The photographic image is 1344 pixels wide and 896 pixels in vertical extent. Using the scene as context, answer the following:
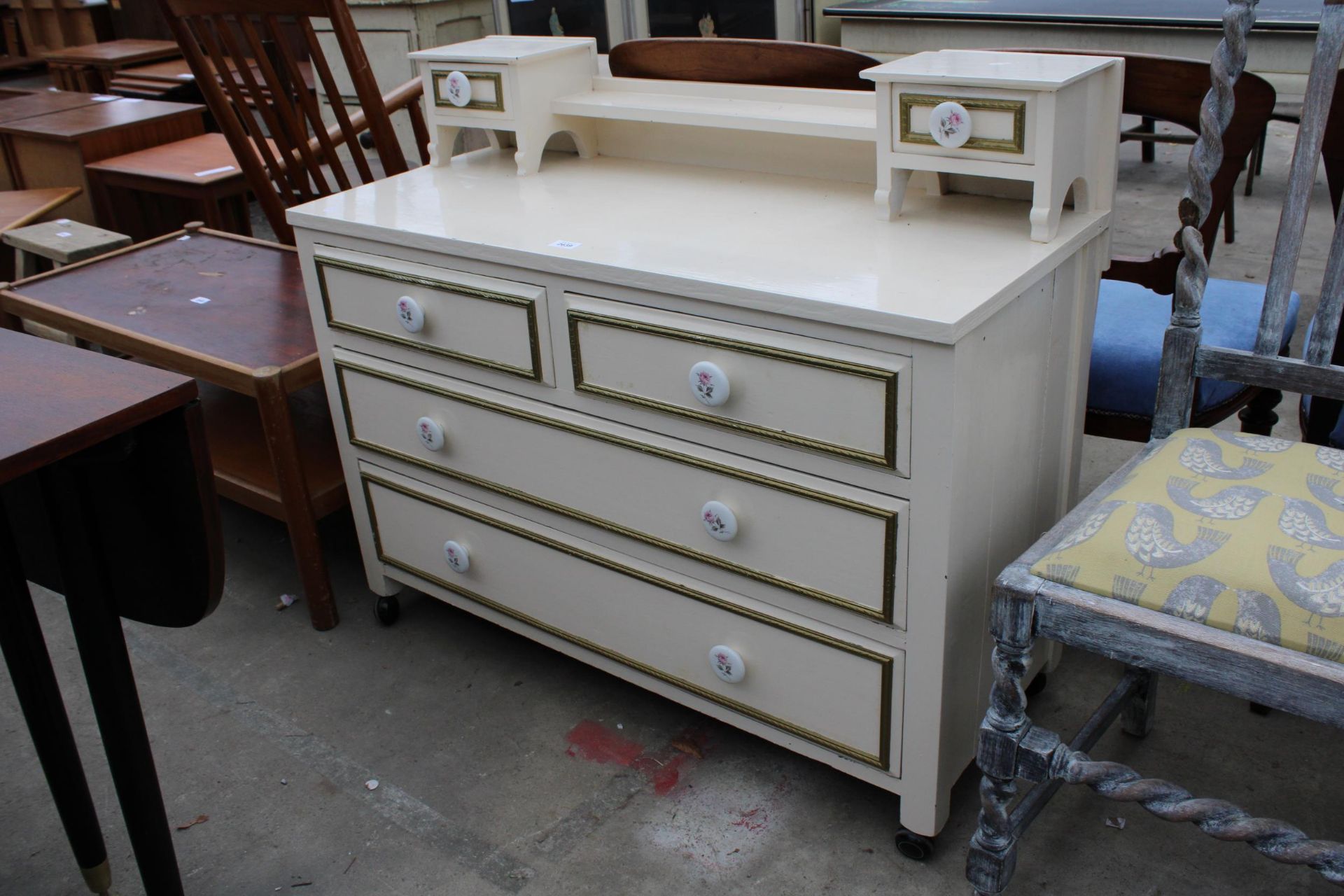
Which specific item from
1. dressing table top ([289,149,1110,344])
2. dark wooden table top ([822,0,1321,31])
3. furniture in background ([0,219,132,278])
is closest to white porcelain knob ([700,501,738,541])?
dressing table top ([289,149,1110,344])

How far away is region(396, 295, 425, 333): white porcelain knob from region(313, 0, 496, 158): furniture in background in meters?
3.74

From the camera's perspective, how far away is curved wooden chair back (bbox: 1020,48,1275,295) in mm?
1838

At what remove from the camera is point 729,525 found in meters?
1.61

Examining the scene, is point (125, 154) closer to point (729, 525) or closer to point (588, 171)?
point (588, 171)

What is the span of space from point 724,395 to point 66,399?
772 millimetres

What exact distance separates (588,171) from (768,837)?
1.18 m

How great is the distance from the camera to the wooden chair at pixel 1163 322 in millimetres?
1849

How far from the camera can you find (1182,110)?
1.89 meters

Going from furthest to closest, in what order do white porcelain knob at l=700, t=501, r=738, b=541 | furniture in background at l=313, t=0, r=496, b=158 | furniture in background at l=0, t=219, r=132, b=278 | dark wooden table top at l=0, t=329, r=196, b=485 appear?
furniture in background at l=313, t=0, r=496, b=158
furniture in background at l=0, t=219, r=132, b=278
white porcelain knob at l=700, t=501, r=738, b=541
dark wooden table top at l=0, t=329, r=196, b=485

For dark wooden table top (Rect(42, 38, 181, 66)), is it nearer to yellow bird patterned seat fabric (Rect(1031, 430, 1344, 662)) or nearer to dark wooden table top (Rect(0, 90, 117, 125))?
dark wooden table top (Rect(0, 90, 117, 125))

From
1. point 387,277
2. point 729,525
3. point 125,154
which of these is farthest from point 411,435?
point 125,154

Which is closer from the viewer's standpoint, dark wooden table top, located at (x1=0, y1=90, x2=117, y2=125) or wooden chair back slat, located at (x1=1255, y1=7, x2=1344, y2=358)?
wooden chair back slat, located at (x1=1255, y1=7, x2=1344, y2=358)

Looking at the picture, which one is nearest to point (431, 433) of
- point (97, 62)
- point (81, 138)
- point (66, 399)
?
point (66, 399)

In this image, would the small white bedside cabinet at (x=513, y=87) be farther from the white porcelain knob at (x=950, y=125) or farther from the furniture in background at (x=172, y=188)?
the furniture in background at (x=172, y=188)
